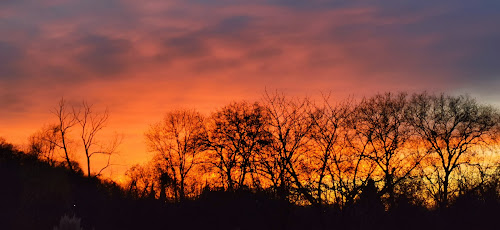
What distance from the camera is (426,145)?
59156 mm

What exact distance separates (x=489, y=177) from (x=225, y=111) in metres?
29.0

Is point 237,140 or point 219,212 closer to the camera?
point 219,212

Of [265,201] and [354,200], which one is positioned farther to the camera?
[354,200]

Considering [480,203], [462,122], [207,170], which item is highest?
[462,122]

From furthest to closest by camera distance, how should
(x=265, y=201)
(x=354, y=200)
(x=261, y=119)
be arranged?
(x=261, y=119), (x=354, y=200), (x=265, y=201)

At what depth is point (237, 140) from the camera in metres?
57.2

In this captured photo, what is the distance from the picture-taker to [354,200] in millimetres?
48969

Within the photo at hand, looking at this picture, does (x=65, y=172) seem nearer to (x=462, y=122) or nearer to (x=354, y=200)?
(x=354, y=200)

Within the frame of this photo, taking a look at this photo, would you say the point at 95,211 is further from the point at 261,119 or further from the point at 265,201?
the point at 261,119

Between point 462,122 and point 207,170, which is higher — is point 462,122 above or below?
above

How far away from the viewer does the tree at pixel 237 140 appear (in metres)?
49.7

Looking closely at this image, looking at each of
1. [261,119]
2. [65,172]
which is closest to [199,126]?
[261,119]

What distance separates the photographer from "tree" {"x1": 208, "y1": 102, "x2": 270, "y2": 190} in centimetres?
4969

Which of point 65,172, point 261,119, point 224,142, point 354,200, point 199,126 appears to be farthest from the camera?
point 65,172
